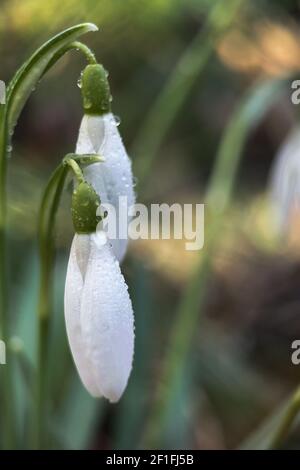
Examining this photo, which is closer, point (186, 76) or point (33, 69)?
point (33, 69)

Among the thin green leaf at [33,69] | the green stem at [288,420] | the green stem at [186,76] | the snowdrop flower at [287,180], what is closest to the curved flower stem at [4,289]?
the thin green leaf at [33,69]

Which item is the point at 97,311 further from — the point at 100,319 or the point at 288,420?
the point at 288,420

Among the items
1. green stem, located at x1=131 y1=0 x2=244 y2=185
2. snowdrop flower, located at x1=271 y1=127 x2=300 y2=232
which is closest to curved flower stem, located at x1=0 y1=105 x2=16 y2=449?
snowdrop flower, located at x1=271 y1=127 x2=300 y2=232

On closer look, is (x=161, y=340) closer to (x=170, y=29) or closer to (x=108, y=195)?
(x=170, y=29)

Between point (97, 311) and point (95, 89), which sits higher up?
point (95, 89)

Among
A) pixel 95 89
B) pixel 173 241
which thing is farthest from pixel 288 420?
pixel 173 241

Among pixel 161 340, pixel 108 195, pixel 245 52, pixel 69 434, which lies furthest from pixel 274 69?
pixel 108 195

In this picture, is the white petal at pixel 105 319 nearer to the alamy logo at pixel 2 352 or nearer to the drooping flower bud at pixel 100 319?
the drooping flower bud at pixel 100 319
